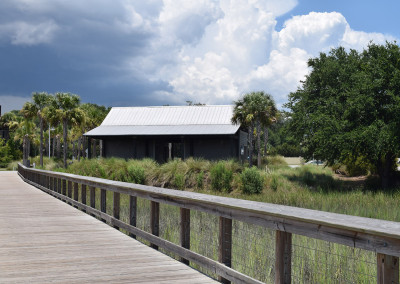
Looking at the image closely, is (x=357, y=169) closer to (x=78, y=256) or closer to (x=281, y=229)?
(x=78, y=256)

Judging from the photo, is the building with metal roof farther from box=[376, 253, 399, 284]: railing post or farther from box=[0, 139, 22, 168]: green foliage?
box=[0, 139, 22, 168]: green foliage

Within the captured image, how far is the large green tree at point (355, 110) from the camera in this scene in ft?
87.5

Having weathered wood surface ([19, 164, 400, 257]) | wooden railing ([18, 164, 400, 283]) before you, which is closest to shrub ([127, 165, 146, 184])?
wooden railing ([18, 164, 400, 283])

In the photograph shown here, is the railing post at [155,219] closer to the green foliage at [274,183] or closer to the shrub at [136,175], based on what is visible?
the green foliage at [274,183]

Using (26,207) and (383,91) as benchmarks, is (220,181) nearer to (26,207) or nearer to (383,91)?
(383,91)

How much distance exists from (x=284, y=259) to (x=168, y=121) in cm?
3626

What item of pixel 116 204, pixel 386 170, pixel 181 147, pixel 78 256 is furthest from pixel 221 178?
pixel 78 256

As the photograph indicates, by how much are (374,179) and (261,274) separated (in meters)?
29.2

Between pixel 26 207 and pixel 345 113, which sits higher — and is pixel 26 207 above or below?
below

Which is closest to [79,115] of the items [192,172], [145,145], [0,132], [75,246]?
[145,145]

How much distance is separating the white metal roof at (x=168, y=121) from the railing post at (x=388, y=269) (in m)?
31.5

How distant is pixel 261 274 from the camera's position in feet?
20.7

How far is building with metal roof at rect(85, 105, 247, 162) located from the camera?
3675 centimetres

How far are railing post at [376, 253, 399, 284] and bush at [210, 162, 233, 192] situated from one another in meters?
24.4
